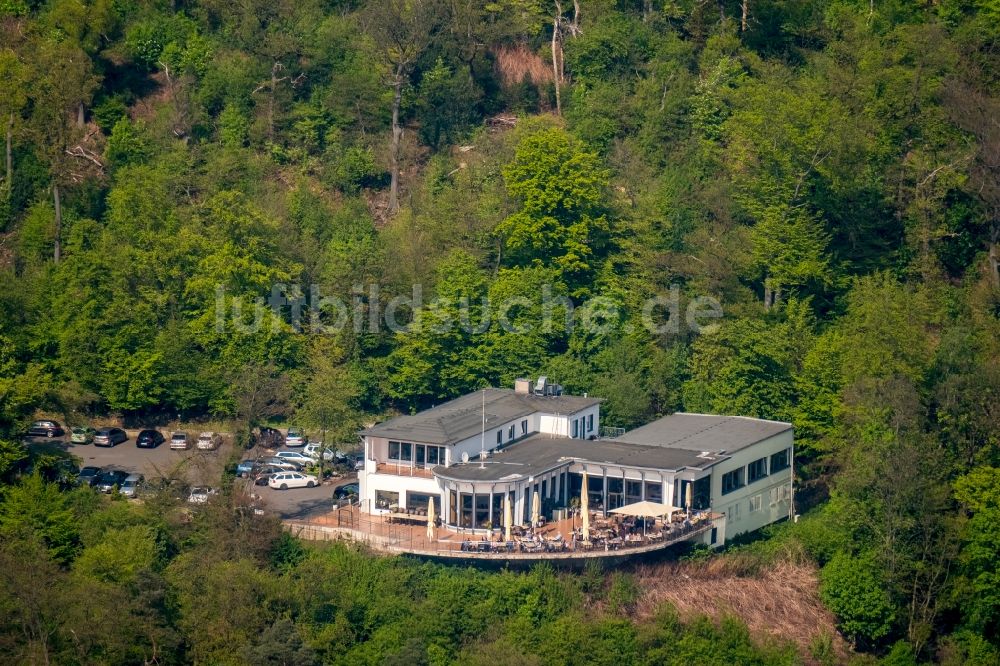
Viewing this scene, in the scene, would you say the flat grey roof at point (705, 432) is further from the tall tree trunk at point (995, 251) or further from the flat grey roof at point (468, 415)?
the tall tree trunk at point (995, 251)

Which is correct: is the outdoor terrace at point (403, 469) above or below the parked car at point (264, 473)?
above

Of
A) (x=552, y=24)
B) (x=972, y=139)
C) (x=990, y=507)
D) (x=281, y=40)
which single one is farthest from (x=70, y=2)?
(x=990, y=507)

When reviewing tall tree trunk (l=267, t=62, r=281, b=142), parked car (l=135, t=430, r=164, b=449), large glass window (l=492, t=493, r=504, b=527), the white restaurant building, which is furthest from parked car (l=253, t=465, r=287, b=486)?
tall tree trunk (l=267, t=62, r=281, b=142)

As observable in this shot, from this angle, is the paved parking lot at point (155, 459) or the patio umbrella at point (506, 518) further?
the paved parking lot at point (155, 459)

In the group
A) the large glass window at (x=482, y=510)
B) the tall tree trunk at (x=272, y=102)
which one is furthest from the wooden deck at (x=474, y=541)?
the tall tree trunk at (x=272, y=102)

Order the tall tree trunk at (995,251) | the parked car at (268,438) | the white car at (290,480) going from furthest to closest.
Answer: the tall tree trunk at (995,251) < the parked car at (268,438) < the white car at (290,480)

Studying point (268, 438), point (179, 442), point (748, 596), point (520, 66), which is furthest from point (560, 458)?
point (520, 66)
